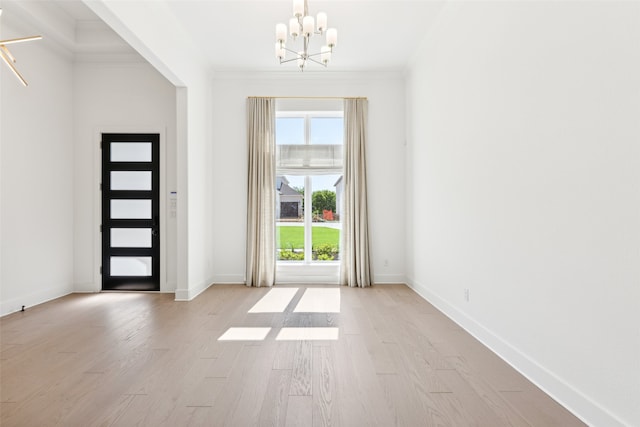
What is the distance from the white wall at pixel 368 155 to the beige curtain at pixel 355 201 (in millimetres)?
169

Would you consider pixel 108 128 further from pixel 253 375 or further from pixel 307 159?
pixel 253 375

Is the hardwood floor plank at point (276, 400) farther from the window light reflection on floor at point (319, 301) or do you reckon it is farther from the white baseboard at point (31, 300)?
the white baseboard at point (31, 300)

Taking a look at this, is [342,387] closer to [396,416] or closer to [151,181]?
[396,416]

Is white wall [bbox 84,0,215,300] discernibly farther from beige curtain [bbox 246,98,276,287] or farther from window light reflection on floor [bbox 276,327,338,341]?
window light reflection on floor [bbox 276,327,338,341]

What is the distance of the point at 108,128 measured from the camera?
5.19m

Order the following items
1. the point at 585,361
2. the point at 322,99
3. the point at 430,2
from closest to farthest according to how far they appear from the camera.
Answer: the point at 585,361, the point at 430,2, the point at 322,99

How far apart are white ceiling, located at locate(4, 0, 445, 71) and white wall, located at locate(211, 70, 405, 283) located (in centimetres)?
25

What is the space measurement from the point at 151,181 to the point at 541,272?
16.5 feet

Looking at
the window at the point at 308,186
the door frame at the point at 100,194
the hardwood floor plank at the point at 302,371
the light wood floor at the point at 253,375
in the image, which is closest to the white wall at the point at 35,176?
the door frame at the point at 100,194

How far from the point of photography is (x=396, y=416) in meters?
1.99

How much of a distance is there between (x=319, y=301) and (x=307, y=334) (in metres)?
1.25

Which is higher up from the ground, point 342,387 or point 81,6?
point 81,6

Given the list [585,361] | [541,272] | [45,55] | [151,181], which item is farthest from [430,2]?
[45,55]

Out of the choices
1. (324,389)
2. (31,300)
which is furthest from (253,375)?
(31,300)
